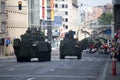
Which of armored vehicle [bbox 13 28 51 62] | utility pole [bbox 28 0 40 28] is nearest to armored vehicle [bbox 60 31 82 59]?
armored vehicle [bbox 13 28 51 62]

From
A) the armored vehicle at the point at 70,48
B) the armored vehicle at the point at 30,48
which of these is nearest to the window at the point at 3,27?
the armored vehicle at the point at 70,48

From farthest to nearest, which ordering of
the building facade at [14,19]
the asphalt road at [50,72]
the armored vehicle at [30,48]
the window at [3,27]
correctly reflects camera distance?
1. the building facade at [14,19]
2. the window at [3,27]
3. the armored vehicle at [30,48]
4. the asphalt road at [50,72]

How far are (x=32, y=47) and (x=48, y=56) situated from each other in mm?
2834

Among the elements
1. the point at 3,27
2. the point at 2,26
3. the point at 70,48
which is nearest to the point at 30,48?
the point at 70,48

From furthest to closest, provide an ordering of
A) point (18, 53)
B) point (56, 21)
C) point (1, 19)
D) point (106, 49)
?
point (56, 21), point (106, 49), point (1, 19), point (18, 53)

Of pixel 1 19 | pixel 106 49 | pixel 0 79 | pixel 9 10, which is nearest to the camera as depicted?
pixel 0 79

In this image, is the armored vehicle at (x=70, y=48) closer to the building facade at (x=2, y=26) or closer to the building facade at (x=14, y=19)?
the building facade at (x=2, y=26)

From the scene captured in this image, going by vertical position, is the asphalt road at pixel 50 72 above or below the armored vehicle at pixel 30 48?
below

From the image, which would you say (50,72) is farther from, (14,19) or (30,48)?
(14,19)

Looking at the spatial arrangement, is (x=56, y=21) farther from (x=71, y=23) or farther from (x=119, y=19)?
(x=71, y=23)

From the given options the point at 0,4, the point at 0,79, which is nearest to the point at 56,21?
the point at 0,4

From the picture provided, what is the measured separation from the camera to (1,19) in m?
88.3

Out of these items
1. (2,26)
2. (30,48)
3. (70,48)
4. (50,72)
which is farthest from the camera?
(2,26)

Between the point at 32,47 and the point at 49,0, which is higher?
the point at 49,0
